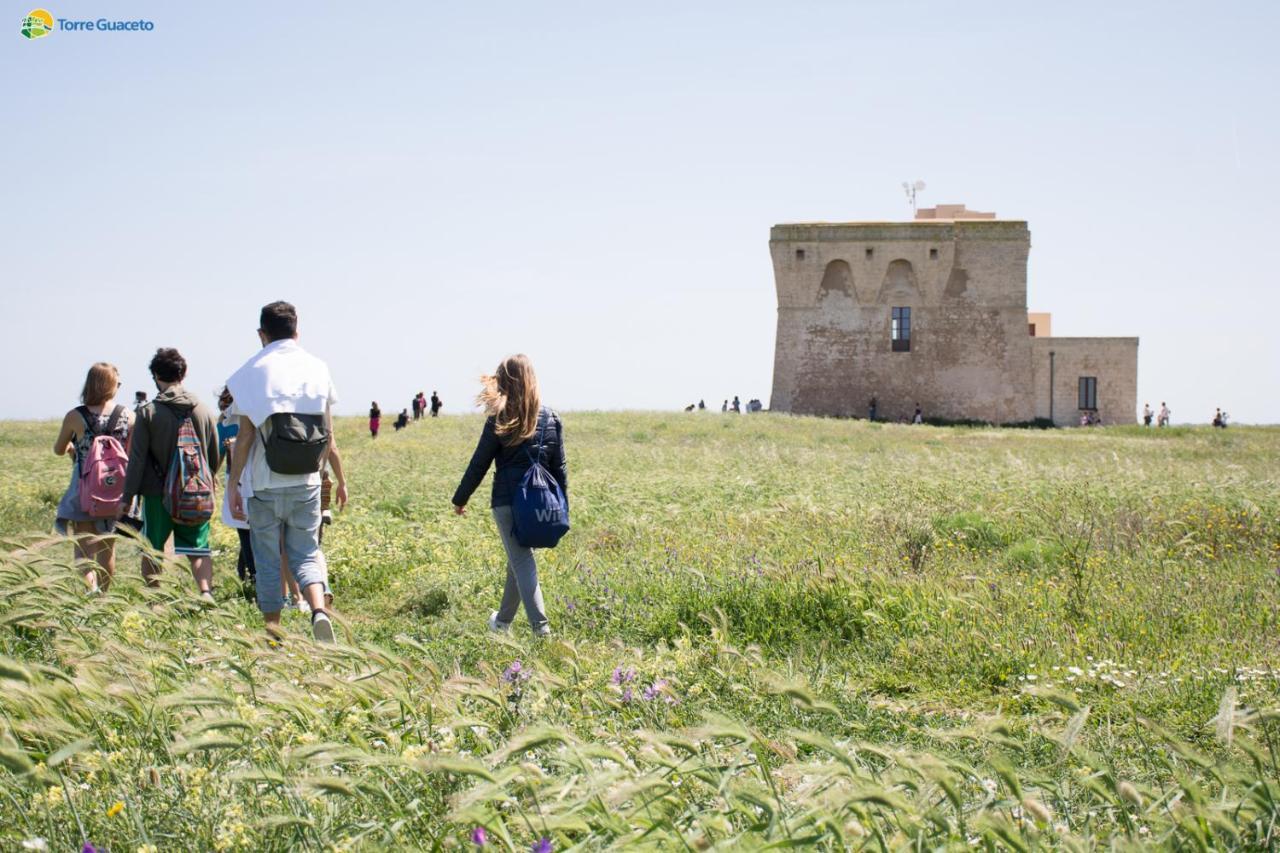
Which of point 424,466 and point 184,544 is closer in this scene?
point 184,544

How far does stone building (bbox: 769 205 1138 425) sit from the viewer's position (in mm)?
48875

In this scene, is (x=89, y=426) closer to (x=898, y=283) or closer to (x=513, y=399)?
(x=513, y=399)

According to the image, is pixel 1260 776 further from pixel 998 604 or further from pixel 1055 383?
pixel 1055 383

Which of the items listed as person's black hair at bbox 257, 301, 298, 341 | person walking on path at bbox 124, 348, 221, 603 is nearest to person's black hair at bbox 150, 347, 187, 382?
person walking on path at bbox 124, 348, 221, 603

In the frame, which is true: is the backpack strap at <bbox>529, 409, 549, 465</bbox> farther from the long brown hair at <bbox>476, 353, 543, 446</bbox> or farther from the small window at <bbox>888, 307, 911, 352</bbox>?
the small window at <bbox>888, 307, 911, 352</bbox>

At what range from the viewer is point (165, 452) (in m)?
8.13

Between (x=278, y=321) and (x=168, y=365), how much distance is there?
1612 millimetres

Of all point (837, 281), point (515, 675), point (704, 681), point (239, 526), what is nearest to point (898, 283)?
point (837, 281)

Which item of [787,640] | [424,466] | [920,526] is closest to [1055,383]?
[424,466]

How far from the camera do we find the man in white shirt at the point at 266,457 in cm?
695

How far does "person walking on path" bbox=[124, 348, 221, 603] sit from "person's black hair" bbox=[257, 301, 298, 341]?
143 centimetres

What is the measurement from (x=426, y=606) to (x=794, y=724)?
4.59 metres

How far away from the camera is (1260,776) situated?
2.98 meters

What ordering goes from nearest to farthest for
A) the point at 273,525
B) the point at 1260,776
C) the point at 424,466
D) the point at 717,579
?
the point at 1260,776
the point at 273,525
the point at 717,579
the point at 424,466
